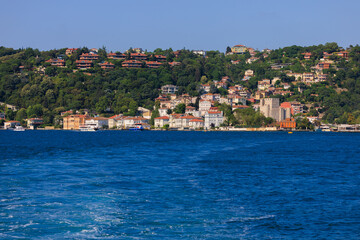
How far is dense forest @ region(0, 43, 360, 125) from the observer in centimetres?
13650

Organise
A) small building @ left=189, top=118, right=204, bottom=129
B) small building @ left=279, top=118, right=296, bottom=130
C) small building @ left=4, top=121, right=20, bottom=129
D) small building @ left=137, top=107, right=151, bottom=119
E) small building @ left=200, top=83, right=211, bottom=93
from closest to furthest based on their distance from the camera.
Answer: small building @ left=189, top=118, right=204, bottom=129 < small building @ left=279, top=118, right=296, bottom=130 < small building @ left=4, top=121, right=20, bottom=129 < small building @ left=137, top=107, right=151, bottom=119 < small building @ left=200, top=83, right=211, bottom=93

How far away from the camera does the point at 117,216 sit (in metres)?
15.3

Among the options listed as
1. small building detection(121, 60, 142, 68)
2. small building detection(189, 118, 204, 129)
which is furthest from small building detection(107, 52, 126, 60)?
small building detection(189, 118, 204, 129)

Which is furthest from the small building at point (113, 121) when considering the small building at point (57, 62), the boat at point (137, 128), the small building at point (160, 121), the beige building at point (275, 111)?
the small building at point (57, 62)

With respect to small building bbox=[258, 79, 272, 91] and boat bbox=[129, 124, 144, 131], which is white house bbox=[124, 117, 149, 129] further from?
small building bbox=[258, 79, 272, 91]

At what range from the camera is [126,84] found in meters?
149

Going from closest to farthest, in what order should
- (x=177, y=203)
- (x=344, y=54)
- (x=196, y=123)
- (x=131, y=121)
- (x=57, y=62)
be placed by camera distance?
(x=177, y=203) → (x=196, y=123) → (x=131, y=121) → (x=57, y=62) → (x=344, y=54)

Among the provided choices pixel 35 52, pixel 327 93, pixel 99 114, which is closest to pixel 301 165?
pixel 99 114

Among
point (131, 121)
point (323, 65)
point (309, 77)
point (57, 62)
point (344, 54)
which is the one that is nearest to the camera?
point (131, 121)

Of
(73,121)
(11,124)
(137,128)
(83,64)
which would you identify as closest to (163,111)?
(137,128)

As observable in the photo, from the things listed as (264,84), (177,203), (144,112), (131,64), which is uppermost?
(131,64)

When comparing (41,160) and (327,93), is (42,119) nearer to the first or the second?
(327,93)

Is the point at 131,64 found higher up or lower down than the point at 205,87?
higher up

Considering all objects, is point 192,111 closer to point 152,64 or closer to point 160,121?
point 160,121
